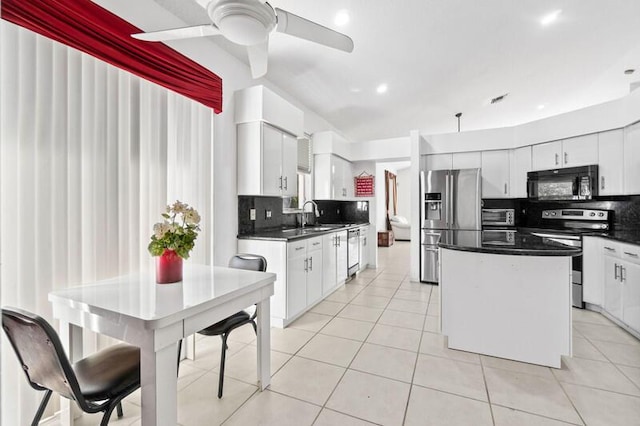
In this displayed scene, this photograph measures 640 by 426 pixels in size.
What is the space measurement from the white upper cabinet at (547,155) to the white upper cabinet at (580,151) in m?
0.07

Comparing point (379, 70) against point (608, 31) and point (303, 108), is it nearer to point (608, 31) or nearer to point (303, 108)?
point (303, 108)

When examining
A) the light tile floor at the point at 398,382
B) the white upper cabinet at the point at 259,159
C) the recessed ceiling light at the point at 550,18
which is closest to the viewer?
the light tile floor at the point at 398,382

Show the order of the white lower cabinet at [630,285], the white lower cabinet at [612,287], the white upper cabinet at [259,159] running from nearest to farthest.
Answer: the white lower cabinet at [630,285]
the white lower cabinet at [612,287]
the white upper cabinet at [259,159]

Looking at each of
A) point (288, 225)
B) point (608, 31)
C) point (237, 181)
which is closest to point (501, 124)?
point (608, 31)

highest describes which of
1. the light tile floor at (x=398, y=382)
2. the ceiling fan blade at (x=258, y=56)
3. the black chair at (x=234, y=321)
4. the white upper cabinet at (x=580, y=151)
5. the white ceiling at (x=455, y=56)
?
the white ceiling at (x=455, y=56)

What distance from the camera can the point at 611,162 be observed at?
3.59 metres

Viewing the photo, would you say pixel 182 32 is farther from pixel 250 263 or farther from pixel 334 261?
pixel 334 261

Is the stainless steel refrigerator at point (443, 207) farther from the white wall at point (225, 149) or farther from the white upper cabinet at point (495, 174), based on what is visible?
the white wall at point (225, 149)

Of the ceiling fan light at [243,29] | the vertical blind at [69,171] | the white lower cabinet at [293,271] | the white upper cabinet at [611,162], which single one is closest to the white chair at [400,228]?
the white upper cabinet at [611,162]

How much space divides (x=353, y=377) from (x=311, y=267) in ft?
4.69

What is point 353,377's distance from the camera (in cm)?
230

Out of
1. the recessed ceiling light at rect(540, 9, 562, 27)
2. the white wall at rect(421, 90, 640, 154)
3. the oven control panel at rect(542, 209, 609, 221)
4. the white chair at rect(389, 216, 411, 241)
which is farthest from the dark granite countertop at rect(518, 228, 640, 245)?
the white chair at rect(389, 216, 411, 241)

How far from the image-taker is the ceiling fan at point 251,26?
5.13ft

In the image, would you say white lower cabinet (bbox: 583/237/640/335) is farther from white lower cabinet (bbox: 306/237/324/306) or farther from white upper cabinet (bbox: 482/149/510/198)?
white lower cabinet (bbox: 306/237/324/306)
